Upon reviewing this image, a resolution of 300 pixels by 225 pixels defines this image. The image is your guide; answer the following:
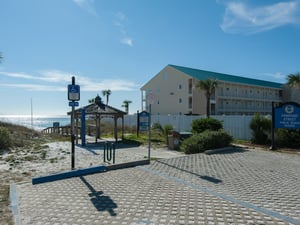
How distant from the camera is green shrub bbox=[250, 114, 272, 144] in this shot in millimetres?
14891

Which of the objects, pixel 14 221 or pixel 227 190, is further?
pixel 227 190

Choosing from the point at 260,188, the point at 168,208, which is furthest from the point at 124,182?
the point at 260,188

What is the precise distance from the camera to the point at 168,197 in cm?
516

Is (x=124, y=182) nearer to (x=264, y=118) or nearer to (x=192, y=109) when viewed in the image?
(x=264, y=118)

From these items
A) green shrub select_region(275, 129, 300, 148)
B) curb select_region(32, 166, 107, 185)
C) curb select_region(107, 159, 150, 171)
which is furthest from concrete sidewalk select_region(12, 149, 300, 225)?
green shrub select_region(275, 129, 300, 148)

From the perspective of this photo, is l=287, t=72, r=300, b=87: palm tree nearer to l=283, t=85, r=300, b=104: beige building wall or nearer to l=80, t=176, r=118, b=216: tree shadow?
l=80, t=176, r=118, b=216: tree shadow

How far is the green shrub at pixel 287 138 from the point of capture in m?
13.0

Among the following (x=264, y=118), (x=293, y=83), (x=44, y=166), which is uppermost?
(x=293, y=83)

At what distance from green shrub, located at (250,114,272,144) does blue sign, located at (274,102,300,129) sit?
206 cm

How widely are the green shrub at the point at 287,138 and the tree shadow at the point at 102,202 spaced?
11761 mm

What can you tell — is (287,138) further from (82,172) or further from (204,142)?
(82,172)

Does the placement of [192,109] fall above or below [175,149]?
above

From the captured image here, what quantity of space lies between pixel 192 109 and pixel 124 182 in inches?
1391

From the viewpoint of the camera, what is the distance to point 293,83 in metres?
26.2
